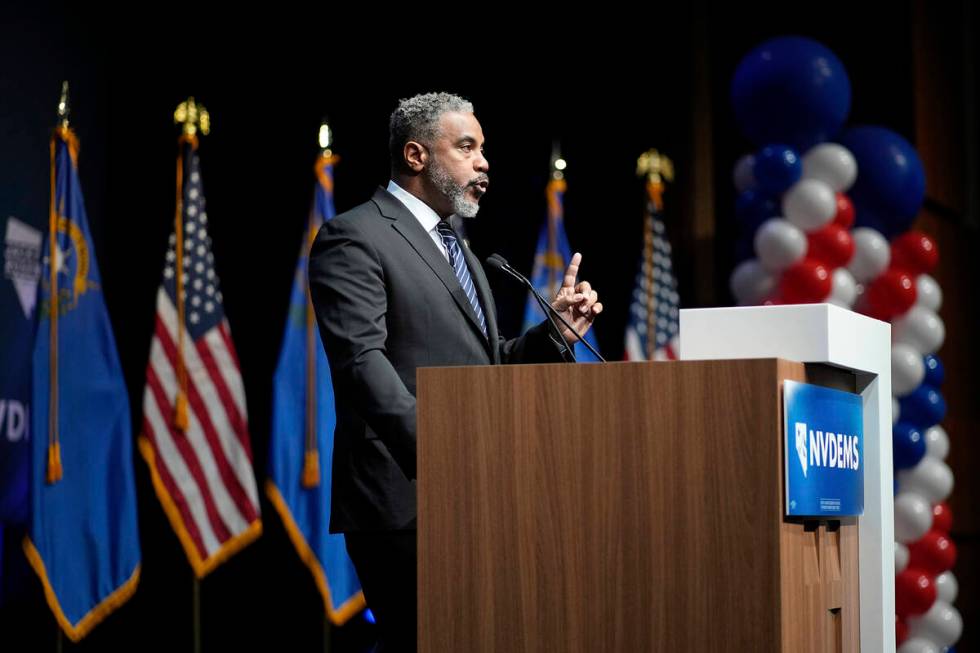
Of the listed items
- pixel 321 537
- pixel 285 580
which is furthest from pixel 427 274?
pixel 285 580

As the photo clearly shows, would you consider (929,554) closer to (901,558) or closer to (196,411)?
(901,558)

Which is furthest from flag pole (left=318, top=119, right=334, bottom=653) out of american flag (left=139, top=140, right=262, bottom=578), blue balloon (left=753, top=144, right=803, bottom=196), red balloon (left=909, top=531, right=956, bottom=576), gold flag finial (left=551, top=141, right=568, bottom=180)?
red balloon (left=909, top=531, right=956, bottom=576)

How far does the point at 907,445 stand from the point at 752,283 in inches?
37.8

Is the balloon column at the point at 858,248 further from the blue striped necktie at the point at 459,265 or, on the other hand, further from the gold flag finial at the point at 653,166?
the blue striped necktie at the point at 459,265

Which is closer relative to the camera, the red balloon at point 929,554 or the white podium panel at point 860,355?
the white podium panel at point 860,355

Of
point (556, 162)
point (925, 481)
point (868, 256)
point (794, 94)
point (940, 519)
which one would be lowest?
point (940, 519)

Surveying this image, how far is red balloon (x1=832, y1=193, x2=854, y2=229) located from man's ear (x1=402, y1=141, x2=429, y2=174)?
10.7 feet

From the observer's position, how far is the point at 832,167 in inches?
220

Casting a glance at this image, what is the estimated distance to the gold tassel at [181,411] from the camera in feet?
15.4

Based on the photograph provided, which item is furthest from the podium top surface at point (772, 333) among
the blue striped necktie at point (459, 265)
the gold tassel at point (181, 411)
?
the gold tassel at point (181, 411)

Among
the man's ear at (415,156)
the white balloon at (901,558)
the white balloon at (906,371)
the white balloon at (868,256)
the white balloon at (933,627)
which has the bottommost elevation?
the white balloon at (933,627)

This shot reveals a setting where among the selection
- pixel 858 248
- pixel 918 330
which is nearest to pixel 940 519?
pixel 918 330

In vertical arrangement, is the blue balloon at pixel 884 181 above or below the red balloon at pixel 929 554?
above

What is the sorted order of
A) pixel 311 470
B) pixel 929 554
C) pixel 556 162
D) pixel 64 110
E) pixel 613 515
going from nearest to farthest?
pixel 613 515
pixel 64 110
pixel 311 470
pixel 929 554
pixel 556 162
